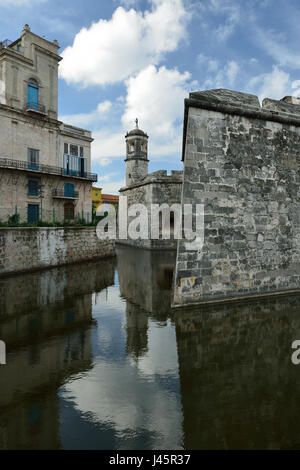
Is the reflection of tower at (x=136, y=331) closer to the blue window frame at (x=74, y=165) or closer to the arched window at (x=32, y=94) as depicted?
the blue window frame at (x=74, y=165)

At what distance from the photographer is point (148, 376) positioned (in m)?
3.37

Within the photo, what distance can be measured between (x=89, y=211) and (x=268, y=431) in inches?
777

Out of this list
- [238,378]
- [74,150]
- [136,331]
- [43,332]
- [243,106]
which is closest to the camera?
[238,378]

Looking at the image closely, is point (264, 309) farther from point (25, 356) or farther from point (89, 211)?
point (89, 211)

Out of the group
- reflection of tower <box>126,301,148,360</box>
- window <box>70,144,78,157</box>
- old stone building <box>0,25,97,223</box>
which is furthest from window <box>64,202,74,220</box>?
reflection of tower <box>126,301,148,360</box>

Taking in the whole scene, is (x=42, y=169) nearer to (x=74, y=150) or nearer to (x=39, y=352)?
(x=74, y=150)

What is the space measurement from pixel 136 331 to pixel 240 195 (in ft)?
12.9

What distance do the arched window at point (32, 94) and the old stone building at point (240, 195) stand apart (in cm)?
1453

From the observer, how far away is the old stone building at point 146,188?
63.0 feet

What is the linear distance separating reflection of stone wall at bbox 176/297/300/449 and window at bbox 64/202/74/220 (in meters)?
15.9

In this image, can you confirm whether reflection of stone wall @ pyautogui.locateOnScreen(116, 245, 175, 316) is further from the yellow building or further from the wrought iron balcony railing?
the yellow building

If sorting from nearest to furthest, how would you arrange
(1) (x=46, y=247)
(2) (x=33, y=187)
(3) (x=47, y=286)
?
(3) (x=47, y=286) < (1) (x=46, y=247) < (2) (x=33, y=187)

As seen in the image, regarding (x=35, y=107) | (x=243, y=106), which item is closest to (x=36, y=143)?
(x=35, y=107)

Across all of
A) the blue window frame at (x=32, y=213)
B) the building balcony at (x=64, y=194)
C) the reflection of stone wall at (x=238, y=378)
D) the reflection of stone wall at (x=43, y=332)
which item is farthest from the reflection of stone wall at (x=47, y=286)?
the building balcony at (x=64, y=194)
